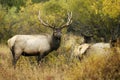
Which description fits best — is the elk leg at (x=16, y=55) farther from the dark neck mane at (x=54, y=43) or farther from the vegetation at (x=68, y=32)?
the dark neck mane at (x=54, y=43)

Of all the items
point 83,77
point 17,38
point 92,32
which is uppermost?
point 83,77

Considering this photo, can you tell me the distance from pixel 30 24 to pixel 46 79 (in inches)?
478

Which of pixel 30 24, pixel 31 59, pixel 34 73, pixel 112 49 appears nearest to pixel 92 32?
pixel 30 24

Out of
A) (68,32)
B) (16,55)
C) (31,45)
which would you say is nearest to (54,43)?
(31,45)

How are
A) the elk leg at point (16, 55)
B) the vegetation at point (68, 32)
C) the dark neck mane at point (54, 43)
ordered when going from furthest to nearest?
the dark neck mane at point (54, 43) < the elk leg at point (16, 55) < the vegetation at point (68, 32)

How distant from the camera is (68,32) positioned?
23.3 meters

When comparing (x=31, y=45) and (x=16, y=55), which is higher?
(x=31, y=45)

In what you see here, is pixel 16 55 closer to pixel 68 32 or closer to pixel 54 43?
pixel 54 43

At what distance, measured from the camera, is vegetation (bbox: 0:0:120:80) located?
9.05 m

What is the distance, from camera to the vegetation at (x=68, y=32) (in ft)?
29.7

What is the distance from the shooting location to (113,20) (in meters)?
19.4

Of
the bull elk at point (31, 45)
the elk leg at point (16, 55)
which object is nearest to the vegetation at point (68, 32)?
the elk leg at point (16, 55)

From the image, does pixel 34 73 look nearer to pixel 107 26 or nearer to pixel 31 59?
pixel 31 59

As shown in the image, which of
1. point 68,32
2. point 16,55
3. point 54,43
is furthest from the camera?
point 68,32
